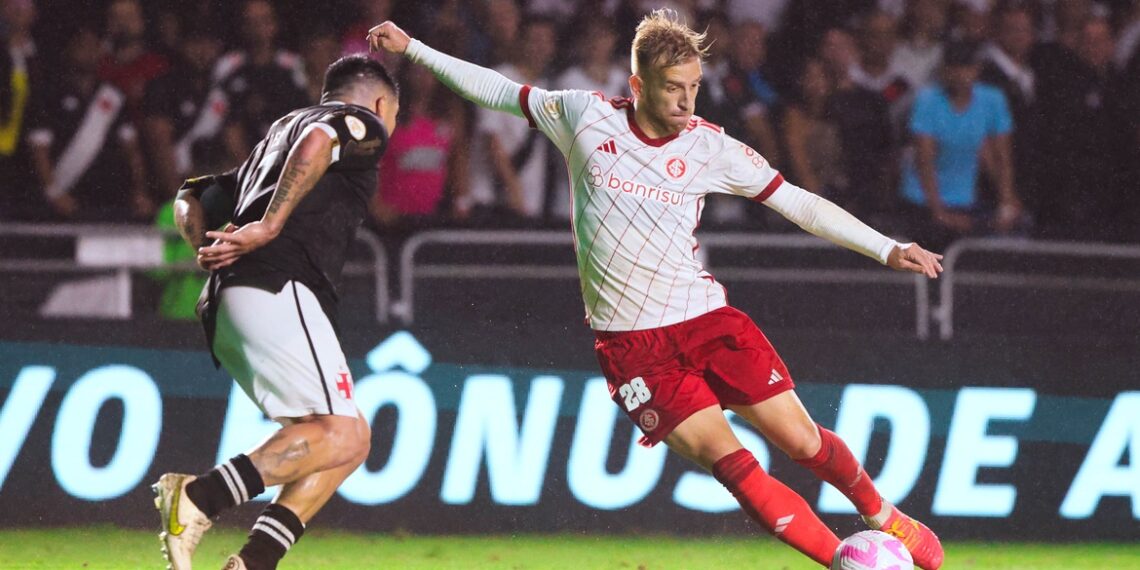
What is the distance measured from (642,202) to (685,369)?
0.65 meters

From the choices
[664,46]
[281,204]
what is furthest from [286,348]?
[664,46]

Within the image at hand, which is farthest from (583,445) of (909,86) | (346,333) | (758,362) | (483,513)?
(909,86)

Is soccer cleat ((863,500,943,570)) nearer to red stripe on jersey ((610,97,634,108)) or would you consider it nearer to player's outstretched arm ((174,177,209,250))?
red stripe on jersey ((610,97,634,108))

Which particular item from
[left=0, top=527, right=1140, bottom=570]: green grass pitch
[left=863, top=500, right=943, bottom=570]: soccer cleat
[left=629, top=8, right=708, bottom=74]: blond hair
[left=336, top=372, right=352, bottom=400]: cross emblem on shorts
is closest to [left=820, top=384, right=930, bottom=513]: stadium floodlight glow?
[left=0, top=527, right=1140, bottom=570]: green grass pitch

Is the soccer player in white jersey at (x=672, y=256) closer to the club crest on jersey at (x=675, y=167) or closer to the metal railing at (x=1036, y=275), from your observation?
the club crest on jersey at (x=675, y=167)

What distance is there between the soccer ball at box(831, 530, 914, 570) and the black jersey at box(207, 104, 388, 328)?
6.69 feet

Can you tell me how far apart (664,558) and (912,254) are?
7.53 ft

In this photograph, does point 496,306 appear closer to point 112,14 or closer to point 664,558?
point 664,558

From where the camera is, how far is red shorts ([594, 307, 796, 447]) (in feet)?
20.0

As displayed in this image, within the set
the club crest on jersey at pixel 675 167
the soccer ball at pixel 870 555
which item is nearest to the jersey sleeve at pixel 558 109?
the club crest on jersey at pixel 675 167

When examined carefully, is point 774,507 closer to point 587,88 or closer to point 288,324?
point 288,324

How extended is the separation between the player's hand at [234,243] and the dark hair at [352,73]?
699 mm

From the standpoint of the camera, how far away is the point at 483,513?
795 centimetres

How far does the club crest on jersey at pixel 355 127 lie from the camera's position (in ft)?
18.7
